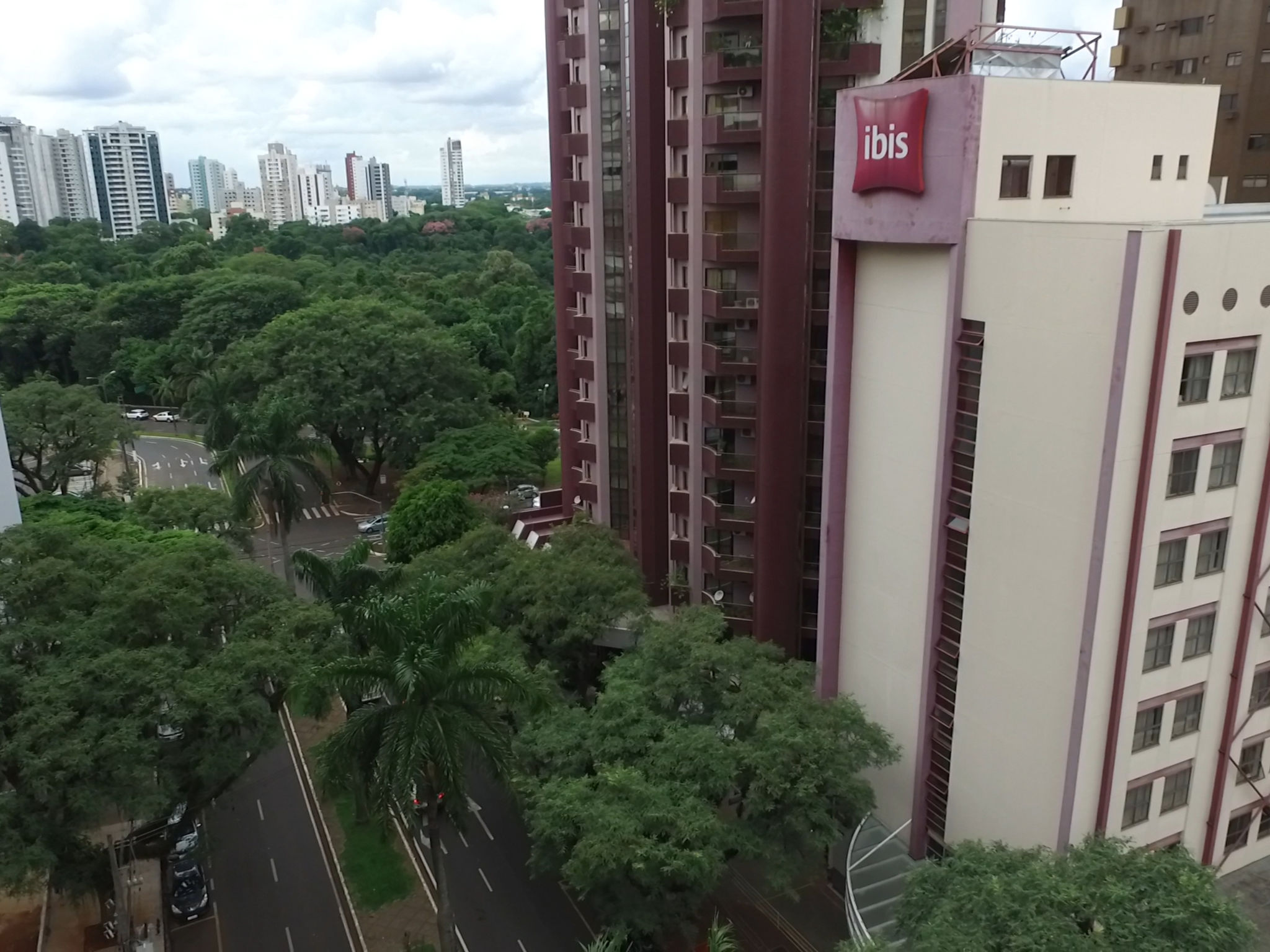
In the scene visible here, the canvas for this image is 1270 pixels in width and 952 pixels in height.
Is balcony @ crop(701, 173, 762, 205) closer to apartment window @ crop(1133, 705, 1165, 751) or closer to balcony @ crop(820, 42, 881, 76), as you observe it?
balcony @ crop(820, 42, 881, 76)

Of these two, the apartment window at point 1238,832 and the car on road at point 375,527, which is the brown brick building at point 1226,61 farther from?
the car on road at point 375,527

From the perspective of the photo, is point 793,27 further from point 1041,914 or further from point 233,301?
point 233,301

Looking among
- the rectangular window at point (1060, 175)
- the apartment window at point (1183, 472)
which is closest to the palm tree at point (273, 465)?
the rectangular window at point (1060, 175)

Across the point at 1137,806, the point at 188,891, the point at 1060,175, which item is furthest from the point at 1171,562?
the point at 188,891

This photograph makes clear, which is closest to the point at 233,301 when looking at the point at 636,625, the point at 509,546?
the point at 509,546

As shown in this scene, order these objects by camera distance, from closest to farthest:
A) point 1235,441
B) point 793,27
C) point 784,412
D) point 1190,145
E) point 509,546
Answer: point 1235,441 → point 1190,145 → point 793,27 → point 784,412 → point 509,546

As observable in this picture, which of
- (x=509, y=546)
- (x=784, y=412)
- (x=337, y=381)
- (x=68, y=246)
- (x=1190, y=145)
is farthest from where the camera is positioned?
(x=68, y=246)
